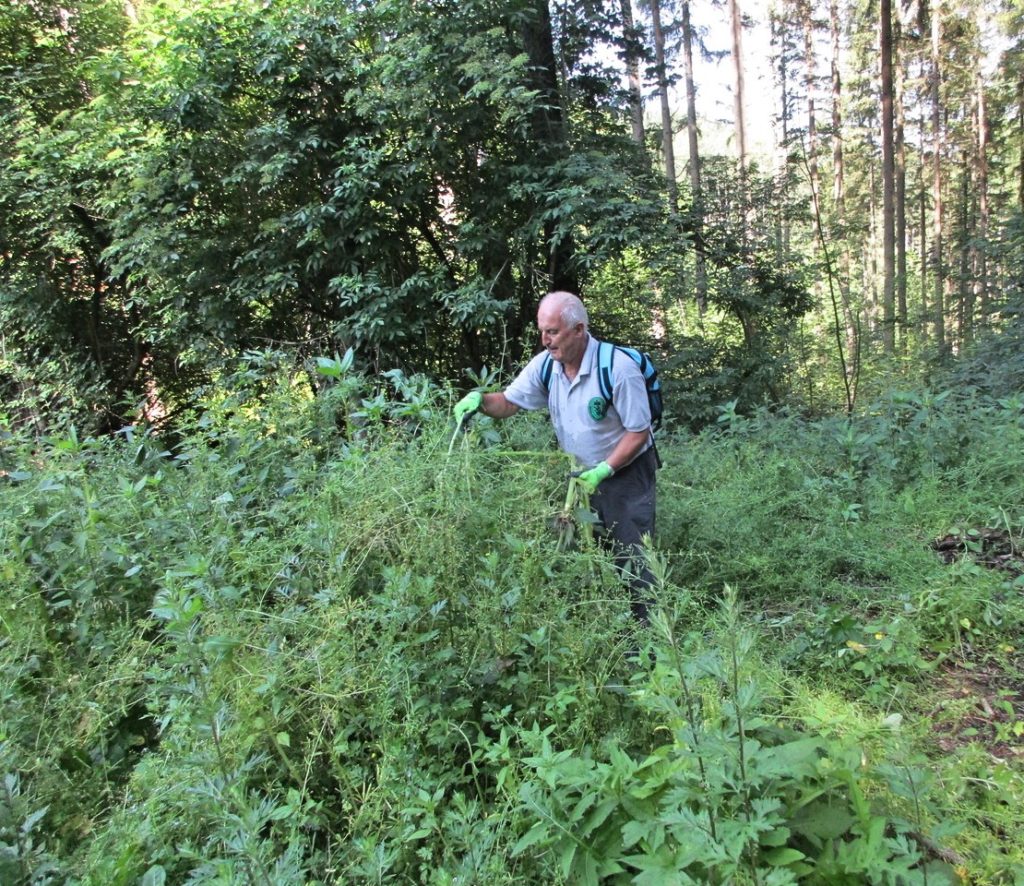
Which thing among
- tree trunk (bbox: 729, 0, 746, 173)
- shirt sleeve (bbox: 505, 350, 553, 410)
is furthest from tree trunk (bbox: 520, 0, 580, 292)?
tree trunk (bbox: 729, 0, 746, 173)

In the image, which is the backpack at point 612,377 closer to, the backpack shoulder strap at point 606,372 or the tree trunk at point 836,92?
the backpack shoulder strap at point 606,372

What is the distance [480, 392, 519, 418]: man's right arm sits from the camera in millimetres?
3379

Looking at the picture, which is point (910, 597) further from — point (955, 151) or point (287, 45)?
point (955, 151)

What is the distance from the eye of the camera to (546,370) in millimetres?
3391

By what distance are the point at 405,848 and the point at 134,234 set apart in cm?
843

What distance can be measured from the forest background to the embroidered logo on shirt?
1.18 feet

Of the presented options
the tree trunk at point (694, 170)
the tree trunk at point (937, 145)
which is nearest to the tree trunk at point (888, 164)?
the tree trunk at point (937, 145)

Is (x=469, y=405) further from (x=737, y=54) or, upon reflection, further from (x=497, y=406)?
(x=737, y=54)

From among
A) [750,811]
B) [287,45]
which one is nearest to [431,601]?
[750,811]

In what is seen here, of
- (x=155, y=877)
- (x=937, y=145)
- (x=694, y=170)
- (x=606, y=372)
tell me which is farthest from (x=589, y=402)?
(x=937, y=145)

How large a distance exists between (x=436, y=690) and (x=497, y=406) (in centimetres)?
182

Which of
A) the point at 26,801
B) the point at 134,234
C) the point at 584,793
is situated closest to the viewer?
the point at 584,793

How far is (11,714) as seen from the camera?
196cm

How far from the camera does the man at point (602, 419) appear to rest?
302 cm
